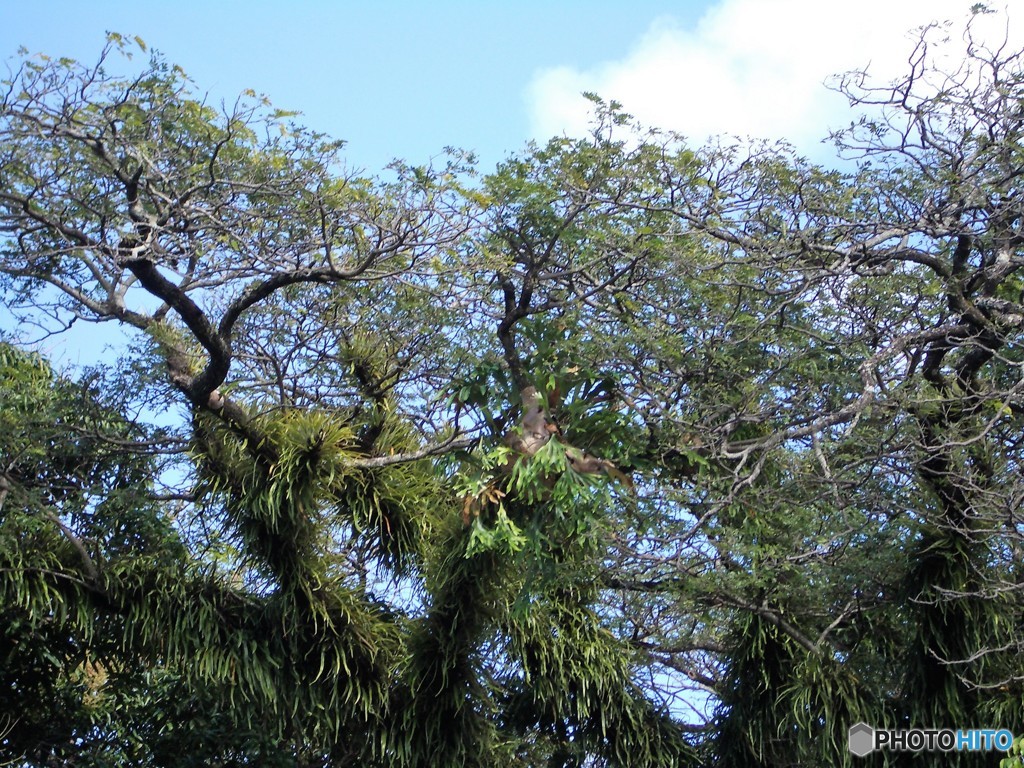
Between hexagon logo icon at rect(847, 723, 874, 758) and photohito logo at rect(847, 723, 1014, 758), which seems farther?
hexagon logo icon at rect(847, 723, 874, 758)

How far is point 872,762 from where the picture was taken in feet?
26.8

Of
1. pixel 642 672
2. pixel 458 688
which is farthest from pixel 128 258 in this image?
pixel 642 672

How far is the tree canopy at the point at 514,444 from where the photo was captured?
708cm

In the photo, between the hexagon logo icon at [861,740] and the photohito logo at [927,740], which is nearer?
the photohito logo at [927,740]

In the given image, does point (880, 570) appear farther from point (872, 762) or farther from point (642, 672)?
point (642, 672)

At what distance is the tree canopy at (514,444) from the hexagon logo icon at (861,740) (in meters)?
0.11

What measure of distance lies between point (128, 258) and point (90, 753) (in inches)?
152

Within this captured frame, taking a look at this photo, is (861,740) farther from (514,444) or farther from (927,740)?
(514,444)

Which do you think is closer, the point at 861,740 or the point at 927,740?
the point at 927,740

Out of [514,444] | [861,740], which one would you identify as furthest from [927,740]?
[514,444]

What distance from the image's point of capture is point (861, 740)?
8078mm

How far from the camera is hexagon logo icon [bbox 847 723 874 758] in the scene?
806cm

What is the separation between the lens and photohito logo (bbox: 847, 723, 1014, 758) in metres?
7.53

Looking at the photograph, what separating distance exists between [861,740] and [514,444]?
284 cm
